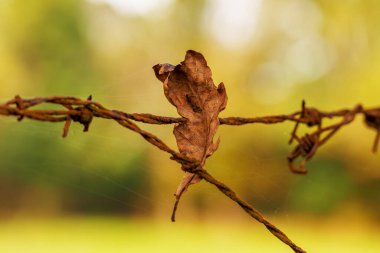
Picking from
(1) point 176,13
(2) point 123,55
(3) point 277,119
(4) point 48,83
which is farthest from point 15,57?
(3) point 277,119

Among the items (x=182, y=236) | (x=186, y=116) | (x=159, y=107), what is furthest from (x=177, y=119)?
(x=182, y=236)

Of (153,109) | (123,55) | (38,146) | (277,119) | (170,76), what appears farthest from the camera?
(123,55)

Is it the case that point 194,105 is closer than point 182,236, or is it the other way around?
point 194,105

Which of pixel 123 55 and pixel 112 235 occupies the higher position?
pixel 123 55

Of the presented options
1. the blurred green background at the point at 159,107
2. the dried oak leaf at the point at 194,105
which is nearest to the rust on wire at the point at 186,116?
the dried oak leaf at the point at 194,105

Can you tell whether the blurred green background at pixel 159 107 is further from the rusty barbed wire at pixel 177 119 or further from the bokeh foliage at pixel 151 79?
the rusty barbed wire at pixel 177 119

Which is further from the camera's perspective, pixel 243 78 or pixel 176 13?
pixel 176 13

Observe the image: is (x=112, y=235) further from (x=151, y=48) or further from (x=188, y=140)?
(x=188, y=140)

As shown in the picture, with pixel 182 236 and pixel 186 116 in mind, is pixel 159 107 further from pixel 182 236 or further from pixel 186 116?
pixel 186 116
